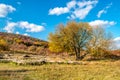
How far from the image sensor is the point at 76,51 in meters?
58.3

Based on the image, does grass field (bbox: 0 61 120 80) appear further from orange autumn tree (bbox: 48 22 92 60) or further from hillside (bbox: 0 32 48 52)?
hillside (bbox: 0 32 48 52)

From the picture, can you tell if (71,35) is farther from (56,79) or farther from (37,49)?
(56,79)

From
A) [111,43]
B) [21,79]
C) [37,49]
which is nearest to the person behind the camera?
[21,79]

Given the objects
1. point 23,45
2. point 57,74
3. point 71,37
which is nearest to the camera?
point 57,74

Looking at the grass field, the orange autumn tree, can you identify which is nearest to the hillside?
the orange autumn tree

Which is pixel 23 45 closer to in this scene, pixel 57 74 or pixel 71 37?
pixel 71 37

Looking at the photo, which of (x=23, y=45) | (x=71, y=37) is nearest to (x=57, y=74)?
(x=71, y=37)

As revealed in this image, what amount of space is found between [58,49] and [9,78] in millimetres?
39542

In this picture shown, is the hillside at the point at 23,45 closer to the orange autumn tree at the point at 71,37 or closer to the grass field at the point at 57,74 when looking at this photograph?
the orange autumn tree at the point at 71,37

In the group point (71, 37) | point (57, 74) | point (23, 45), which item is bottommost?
point (57, 74)

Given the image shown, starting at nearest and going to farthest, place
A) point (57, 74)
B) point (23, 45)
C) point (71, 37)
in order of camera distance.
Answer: point (57, 74)
point (71, 37)
point (23, 45)

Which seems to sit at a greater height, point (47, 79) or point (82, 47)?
point (82, 47)

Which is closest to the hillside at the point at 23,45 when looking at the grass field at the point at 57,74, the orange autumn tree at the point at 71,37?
the orange autumn tree at the point at 71,37

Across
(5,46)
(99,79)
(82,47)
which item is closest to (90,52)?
(82,47)
